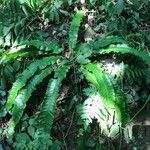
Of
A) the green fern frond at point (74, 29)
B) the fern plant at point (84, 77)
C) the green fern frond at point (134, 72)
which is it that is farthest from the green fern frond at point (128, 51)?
the green fern frond at point (74, 29)

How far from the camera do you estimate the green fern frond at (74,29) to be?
235 inches

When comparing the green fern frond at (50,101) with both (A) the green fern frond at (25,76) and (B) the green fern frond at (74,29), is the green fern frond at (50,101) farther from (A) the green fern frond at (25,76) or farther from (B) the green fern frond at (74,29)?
(B) the green fern frond at (74,29)

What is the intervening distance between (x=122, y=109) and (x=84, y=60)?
3.22 ft

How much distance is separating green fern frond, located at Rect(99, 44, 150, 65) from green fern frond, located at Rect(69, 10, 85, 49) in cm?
53

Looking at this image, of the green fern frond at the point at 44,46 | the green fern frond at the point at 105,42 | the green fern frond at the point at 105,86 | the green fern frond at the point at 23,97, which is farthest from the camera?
the green fern frond at the point at 44,46

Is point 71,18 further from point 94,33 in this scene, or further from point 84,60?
point 84,60

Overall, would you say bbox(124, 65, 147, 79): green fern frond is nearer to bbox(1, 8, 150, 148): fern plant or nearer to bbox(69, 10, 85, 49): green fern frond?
bbox(1, 8, 150, 148): fern plant

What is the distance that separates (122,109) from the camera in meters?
5.16

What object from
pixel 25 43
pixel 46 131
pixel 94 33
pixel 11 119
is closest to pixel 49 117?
pixel 46 131

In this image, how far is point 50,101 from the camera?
5.36m

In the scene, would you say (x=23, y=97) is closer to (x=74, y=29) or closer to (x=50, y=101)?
(x=50, y=101)

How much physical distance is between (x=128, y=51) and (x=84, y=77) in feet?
2.49

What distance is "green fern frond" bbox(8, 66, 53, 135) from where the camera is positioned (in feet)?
17.9

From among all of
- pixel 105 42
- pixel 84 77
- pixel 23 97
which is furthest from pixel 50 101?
pixel 105 42
